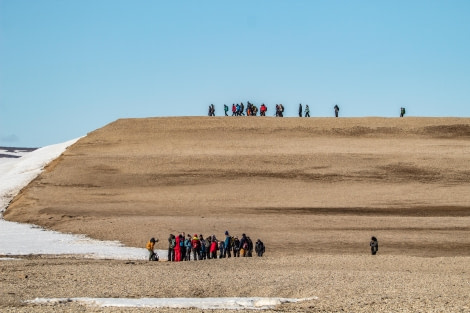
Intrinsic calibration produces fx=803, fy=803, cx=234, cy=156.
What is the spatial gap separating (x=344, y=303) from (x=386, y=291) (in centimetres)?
229

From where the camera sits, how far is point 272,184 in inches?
2281

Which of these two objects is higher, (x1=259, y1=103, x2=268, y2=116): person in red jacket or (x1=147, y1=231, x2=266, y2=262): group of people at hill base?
(x1=259, y1=103, x2=268, y2=116): person in red jacket

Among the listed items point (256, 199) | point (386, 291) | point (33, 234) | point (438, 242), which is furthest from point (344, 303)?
point (256, 199)

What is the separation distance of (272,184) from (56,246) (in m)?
22.8

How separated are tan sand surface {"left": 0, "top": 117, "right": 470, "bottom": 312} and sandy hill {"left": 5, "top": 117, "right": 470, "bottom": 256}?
0.15m

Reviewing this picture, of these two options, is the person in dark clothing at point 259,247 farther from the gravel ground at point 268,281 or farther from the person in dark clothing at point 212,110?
the person in dark clothing at point 212,110

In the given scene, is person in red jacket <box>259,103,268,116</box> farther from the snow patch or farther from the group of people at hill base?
the snow patch

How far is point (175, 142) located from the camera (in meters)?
70.1

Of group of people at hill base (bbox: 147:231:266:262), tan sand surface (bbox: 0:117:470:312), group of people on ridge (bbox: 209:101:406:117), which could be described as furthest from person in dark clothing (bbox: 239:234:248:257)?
group of people on ridge (bbox: 209:101:406:117)

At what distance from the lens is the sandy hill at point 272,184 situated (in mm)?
42344

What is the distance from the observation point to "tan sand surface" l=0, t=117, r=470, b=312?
23859mm

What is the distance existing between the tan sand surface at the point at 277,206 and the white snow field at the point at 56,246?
1.08 meters

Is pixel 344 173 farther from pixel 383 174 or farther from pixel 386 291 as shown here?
pixel 386 291

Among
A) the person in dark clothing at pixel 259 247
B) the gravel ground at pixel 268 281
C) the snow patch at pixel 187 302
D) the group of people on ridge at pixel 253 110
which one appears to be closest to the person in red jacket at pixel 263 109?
the group of people on ridge at pixel 253 110
